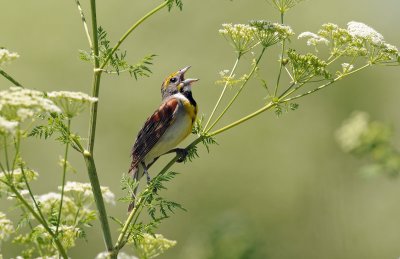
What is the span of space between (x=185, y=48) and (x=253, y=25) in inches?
497

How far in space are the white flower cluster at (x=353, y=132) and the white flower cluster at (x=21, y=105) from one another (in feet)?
3.62

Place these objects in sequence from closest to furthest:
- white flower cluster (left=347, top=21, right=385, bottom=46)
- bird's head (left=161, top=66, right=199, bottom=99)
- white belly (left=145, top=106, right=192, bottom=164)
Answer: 1. white flower cluster (left=347, top=21, right=385, bottom=46)
2. white belly (left=145, top=106, right=192, bottom=164)
3. bird's head (left=161, top=66, right=199, bottom=99)

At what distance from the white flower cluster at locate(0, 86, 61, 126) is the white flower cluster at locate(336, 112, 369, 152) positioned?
1103 millimetres

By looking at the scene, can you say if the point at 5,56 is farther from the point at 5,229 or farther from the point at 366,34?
the point at 366,34

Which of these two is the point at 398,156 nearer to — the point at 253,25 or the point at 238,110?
the point at 253,25

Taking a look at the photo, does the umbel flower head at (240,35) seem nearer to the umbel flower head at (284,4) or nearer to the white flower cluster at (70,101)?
the umbel flower head at (284,4)

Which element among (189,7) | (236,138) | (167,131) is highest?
(189,7)

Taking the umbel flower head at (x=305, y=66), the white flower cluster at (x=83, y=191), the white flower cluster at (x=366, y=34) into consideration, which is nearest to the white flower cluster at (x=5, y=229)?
the white flower cluster at (x=83, y=191)

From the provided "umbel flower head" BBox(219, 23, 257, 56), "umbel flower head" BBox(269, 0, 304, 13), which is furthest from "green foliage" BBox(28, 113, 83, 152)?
"umbel flower head" BBox(269, 0, 304, 13)

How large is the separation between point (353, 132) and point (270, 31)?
1955 millimetres

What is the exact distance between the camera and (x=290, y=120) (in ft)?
55.9

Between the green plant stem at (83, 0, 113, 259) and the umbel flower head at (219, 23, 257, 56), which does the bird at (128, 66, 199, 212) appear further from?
the green plant stem at (83, 0, 113, 259)

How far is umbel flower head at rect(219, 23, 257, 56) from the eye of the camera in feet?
13.8

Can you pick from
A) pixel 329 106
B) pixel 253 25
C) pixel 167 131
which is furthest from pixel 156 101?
pixel 253 25
